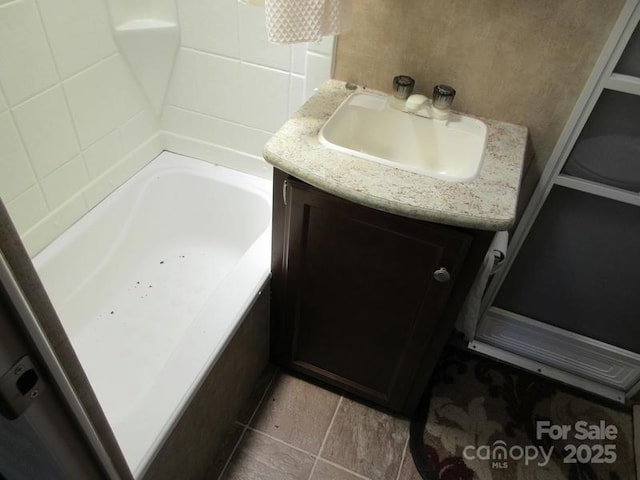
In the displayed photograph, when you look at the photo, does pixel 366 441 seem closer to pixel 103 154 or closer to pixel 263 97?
pixel 263 97

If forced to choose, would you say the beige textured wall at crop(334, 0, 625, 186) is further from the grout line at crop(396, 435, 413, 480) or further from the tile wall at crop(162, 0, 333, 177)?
the grout line at crop(396, 435, 413, 480)

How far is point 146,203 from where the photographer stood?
1621 millimetres

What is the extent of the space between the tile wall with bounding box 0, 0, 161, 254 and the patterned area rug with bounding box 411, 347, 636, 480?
1318mm

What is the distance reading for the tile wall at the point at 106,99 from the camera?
115 cm

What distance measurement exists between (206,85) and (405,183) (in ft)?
2.94

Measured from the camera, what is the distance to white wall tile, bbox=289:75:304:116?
4.51ft

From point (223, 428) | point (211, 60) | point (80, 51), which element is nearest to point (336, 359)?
point (223, 428)

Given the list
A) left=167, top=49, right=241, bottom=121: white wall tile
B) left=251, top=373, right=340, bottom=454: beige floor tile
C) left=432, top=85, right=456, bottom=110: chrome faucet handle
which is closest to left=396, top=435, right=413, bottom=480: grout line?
left=251, top=373, right=340, bottom=454: beige floor tile

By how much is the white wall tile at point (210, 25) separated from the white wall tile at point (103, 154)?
0.40 meters

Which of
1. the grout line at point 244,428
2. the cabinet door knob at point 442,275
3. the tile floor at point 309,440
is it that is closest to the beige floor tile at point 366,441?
the tile floor at point 309,440

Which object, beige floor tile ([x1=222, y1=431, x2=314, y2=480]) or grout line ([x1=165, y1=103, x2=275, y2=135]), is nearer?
beige floor tile ([x1=222, y1=431, x2=314, y2=480])

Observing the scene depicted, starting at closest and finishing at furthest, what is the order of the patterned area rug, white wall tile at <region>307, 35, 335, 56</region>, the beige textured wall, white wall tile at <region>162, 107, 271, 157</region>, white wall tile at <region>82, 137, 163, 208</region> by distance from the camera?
→ 1. the beige textured wall
2. white wall tile at <region>307, 35, 335, 56</region>
3. the patterned area rug
4. white wall tile at <region>82, 137, 163, 208</region>
5. white wall tile at <region>162, 107, 271, 157</region>

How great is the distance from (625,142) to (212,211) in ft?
4.36

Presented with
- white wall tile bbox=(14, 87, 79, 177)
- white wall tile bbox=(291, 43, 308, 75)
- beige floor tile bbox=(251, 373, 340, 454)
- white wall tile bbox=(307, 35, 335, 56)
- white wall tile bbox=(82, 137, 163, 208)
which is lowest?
beige floor tile bbox=(251, 373, 340, 454)
